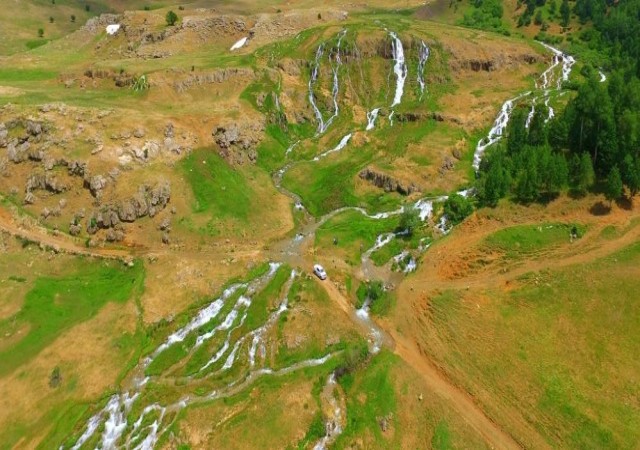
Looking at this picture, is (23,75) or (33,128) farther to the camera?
(23,75)

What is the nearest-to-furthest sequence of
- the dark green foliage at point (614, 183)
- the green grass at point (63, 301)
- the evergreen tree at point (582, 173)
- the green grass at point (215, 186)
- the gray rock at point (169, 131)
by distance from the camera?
the green grass at point (63, 301) < the dark green foliage at point (614, 183) < the evergreen tree at point (582, 173) < the green grass at point (215, 186) < the gray rock at point (169, 131)

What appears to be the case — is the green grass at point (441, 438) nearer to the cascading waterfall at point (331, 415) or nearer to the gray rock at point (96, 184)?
the cascading waterfall at point (331, 415)

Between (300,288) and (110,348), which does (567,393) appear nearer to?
(300,288)

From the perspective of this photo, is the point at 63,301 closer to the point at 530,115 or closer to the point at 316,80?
the point at 316,80

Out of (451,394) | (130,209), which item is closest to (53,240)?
(130,209)

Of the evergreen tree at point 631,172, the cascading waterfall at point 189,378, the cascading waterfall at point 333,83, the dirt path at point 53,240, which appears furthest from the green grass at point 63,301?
the evergreen tree at point 631,172

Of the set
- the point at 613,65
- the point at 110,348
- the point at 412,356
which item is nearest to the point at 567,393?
the point at 412,356
